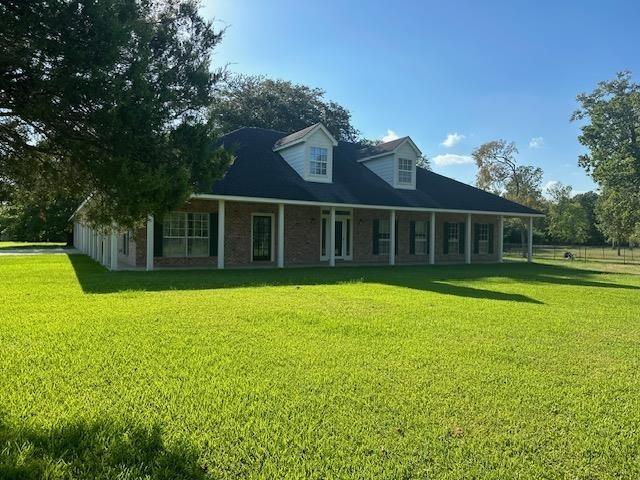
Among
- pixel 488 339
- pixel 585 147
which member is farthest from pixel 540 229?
pixel 488 339

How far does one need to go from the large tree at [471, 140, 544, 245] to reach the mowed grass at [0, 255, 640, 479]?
46.8 metres

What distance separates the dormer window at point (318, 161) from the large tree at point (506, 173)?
116ft

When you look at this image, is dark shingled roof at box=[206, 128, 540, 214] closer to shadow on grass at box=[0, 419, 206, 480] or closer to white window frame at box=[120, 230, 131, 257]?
white window frame at box=[120, 230, 131, 257]

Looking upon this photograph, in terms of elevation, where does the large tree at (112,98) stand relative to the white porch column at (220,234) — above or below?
above

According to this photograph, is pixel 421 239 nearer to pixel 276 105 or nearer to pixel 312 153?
pixel 312 153

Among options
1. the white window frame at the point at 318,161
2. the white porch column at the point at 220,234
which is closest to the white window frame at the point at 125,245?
the white porch column at the point at 220,234

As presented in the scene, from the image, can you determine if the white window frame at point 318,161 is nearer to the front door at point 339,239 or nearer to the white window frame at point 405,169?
the front door at point 339,239

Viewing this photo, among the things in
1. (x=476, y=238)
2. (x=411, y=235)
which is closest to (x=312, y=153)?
(x=411, y=235)

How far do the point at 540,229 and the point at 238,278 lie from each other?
172ft

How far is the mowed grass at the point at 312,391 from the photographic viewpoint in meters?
3.03

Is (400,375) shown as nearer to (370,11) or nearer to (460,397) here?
(460,397)

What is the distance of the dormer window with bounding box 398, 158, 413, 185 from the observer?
23.2 m

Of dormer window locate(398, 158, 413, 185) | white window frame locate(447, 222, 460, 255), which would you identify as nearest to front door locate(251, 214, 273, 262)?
dormer window locate(398, 158, 413, 185)

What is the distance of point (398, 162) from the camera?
75.5 feet
